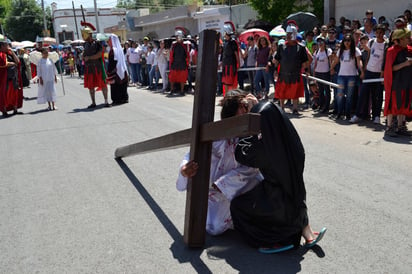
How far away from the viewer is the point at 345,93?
8.81 metres

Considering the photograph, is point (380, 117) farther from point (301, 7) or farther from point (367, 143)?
point (301, 7)

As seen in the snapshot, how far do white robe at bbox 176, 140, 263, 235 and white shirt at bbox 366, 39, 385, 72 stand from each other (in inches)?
221

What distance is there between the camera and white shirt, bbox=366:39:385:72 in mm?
7883

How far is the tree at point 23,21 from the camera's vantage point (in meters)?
68.0

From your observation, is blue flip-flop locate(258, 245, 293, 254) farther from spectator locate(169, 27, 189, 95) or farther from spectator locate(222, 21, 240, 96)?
spectator locate(169, 27, 189, 95)

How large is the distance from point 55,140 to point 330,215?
5.86 m

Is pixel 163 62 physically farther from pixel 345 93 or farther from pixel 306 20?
pixel 345 93

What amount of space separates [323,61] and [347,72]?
1222 mm

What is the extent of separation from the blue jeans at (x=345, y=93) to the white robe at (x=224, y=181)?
5861mm

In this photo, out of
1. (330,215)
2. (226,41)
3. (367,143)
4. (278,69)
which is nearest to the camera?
(330,215)

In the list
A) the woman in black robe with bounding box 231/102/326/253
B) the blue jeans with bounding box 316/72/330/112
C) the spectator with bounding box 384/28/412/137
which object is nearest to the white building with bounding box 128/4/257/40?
the blue jeans with bounding box 316/72/330/112

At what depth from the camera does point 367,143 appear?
6652mm

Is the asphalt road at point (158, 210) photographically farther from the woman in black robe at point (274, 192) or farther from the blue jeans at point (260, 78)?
the blue jeans at point (260, 78)

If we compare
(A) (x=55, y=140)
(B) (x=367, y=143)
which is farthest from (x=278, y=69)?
(A) (x=55, y=140)
